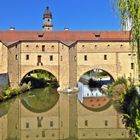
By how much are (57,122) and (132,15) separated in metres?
11.1

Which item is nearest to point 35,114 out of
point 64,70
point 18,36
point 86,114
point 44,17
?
point 86,114

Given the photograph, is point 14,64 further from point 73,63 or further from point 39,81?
point 73,63

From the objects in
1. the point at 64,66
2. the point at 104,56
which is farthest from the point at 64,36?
the point at 104,56

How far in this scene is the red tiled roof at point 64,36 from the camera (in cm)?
4066

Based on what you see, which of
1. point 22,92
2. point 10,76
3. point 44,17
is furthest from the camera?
point 44,17

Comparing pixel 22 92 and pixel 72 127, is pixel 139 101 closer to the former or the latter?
pixel 72 127

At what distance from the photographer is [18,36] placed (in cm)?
4169

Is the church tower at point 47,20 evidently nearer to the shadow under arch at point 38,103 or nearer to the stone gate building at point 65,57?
the stone gate building at point 65,57

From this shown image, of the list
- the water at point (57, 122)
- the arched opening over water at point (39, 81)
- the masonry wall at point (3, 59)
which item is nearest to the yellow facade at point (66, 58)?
the masonry wall at point (3, 59)

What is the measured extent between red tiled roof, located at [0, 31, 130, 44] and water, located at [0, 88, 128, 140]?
12.9 metres

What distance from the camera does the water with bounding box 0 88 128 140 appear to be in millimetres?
17047

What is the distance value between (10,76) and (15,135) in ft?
75.3

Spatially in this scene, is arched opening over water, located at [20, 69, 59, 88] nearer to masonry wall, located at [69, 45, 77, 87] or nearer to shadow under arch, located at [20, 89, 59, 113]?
masonry wall, located at [69, 45, 77, 87]

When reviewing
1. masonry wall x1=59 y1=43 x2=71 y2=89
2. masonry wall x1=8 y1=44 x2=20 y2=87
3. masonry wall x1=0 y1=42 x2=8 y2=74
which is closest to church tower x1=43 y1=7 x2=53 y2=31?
masonry wall x1=8 y1=44 x2=20 y2=87
